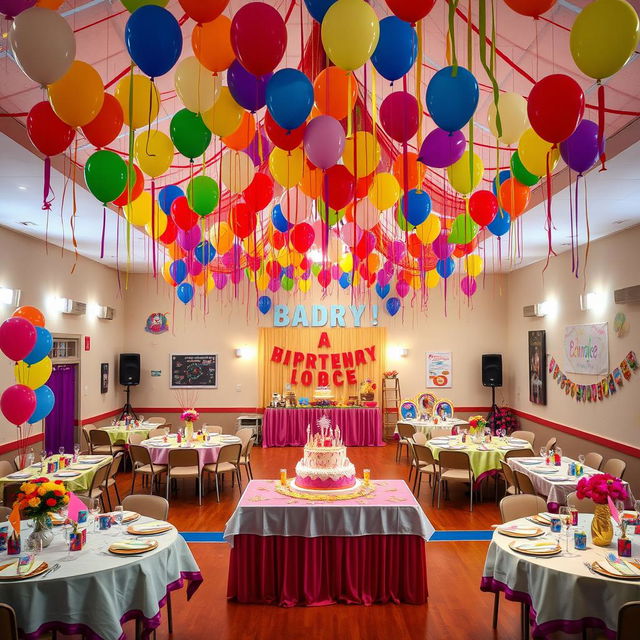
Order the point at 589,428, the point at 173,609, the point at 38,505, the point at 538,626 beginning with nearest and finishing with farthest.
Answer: the point at 538,626 → the point at 38,505 → the point at 173,609 → the point at 589,428

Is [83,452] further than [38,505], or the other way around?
[83,452]

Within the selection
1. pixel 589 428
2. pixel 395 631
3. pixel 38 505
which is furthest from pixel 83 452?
pixel 589 428

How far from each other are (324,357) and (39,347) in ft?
24.5

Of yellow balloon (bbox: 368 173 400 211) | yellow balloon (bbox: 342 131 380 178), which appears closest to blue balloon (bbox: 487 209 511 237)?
yellow balloon (bbox: 368 173 400 211)

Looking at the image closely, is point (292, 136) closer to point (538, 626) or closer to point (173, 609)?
point (538, 626)

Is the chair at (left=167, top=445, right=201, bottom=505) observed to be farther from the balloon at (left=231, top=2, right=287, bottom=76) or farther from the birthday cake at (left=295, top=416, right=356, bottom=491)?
the balloon at (left=231, top=2, right=287, bottom=76)

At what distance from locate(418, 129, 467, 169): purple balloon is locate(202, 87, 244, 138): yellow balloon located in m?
1.15

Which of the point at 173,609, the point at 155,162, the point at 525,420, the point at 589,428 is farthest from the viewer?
the point at 525,420

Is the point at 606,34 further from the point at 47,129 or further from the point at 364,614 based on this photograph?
the point at 364,614

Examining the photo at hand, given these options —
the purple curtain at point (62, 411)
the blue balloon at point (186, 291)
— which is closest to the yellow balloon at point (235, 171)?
the blue balloon at point (186, 291)

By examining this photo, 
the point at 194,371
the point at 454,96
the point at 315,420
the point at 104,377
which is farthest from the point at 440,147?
the point at 194,371

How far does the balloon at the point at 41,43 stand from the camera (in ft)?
8.04

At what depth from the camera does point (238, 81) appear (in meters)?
3.12

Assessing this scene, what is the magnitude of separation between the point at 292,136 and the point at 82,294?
8181 millimetres
